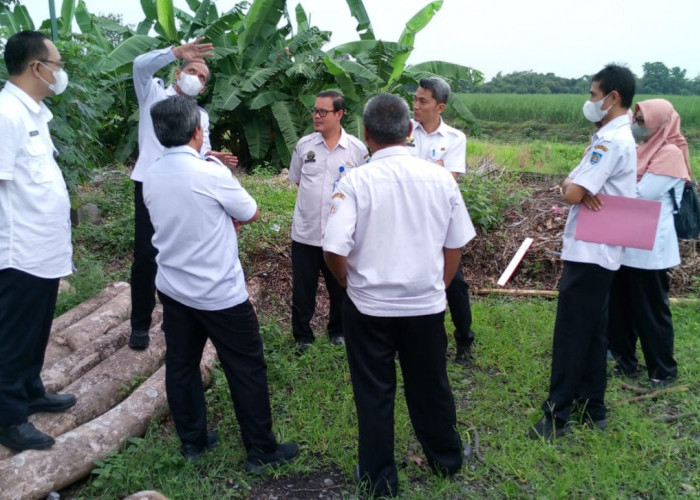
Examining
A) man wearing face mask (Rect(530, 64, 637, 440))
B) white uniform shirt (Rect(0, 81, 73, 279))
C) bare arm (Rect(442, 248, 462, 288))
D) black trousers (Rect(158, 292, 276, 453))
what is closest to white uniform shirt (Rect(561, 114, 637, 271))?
man wearing face mask (Rect(530, 64, 637, 440))

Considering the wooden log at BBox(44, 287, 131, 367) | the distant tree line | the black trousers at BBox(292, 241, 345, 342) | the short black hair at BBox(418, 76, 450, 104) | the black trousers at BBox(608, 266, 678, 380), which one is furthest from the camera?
the distant tree line

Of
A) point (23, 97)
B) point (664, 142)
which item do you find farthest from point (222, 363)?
point (664, 142)

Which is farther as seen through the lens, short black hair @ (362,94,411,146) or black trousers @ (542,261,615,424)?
black trousers @ (542,261,615,424)

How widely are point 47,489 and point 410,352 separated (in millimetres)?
1875

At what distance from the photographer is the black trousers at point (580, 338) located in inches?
126

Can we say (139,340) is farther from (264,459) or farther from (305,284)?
(264,459)

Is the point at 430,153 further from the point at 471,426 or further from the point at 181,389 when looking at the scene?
the point at 181,389

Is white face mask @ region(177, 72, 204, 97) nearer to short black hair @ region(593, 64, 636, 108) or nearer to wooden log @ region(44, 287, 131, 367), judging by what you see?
wooden log @ region(44, 287, 131, 367)

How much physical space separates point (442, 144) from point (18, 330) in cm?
290

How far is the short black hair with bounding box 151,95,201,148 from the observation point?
8.79 ft

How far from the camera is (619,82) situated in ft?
10.2

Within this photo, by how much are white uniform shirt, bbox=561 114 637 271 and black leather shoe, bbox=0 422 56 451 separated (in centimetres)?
294

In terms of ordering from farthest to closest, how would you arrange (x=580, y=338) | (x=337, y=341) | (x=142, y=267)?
(x=337, y=341), (x=142, y=267), (x=580, y=338)

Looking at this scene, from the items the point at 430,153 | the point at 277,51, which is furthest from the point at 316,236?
the point at 277,51
